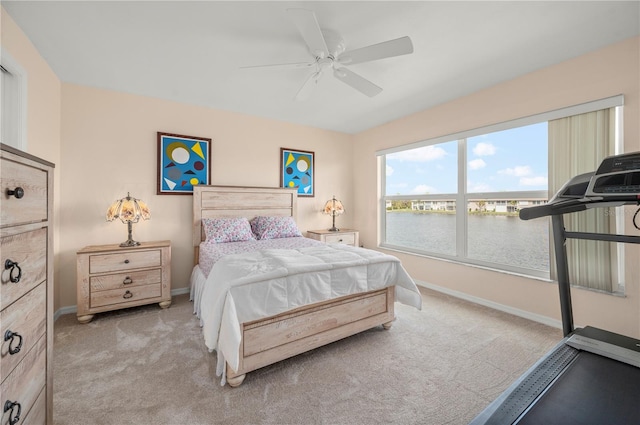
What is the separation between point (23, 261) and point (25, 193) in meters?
0.24

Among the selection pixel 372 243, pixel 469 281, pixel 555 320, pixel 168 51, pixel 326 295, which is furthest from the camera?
pixel 372 243

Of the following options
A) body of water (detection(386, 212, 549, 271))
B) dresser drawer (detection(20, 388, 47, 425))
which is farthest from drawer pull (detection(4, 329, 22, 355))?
body of water (detection(386, 212, 549, 271))

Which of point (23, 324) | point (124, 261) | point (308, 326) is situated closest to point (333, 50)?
point (308, 326)

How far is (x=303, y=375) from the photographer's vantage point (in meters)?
1.80

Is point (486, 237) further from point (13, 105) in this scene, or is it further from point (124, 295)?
point (13, 105)

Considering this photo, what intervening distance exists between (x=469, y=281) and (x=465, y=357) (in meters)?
1.39

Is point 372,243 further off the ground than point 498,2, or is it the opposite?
point 498,2

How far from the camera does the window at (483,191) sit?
2.66m

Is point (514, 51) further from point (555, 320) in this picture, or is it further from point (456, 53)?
point (555, 320)

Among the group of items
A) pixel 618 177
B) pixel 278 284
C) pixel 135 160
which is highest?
pixel 135 160

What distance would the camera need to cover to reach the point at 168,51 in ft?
7.40

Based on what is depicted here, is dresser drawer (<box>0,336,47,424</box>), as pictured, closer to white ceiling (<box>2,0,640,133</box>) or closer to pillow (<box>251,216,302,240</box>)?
white ceiling (<box>2,0,640,133</box>)

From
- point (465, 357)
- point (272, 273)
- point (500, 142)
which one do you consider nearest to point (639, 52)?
point (500, 142)

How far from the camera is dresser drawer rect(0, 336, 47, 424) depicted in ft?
2.69
